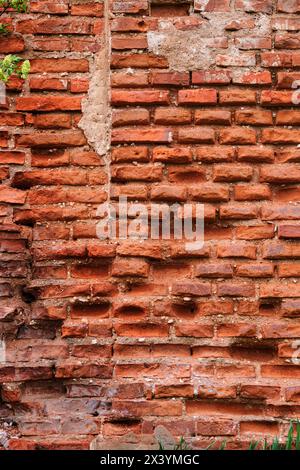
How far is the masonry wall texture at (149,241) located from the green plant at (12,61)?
4 cm

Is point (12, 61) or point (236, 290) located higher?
point (12, 61)

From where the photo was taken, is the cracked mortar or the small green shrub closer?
the small green shrub

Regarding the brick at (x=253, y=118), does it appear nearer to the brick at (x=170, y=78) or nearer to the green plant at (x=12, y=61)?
the brick at (x=170, y=78)

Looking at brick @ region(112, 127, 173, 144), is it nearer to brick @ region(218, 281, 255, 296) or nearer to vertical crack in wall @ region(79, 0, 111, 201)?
vertical crack in wall @ region(79, 0, 111, 201)

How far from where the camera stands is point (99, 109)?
8.84ft

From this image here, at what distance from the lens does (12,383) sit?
2.61 metres

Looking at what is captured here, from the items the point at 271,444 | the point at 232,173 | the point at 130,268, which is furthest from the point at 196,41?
the point at 271,444

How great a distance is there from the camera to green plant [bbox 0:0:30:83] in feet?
8.26

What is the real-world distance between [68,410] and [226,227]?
980 mm

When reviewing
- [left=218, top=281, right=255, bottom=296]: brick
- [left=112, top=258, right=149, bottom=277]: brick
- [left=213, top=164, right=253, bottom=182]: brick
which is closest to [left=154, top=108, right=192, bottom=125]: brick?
[left=213, top=164, right=253, bottom=182]: brick

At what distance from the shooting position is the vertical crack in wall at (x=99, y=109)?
268 centimetres

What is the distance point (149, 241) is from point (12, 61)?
0.91 metres

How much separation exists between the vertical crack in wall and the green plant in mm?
280

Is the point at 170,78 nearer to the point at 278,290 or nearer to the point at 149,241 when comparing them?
the point at 149,241
